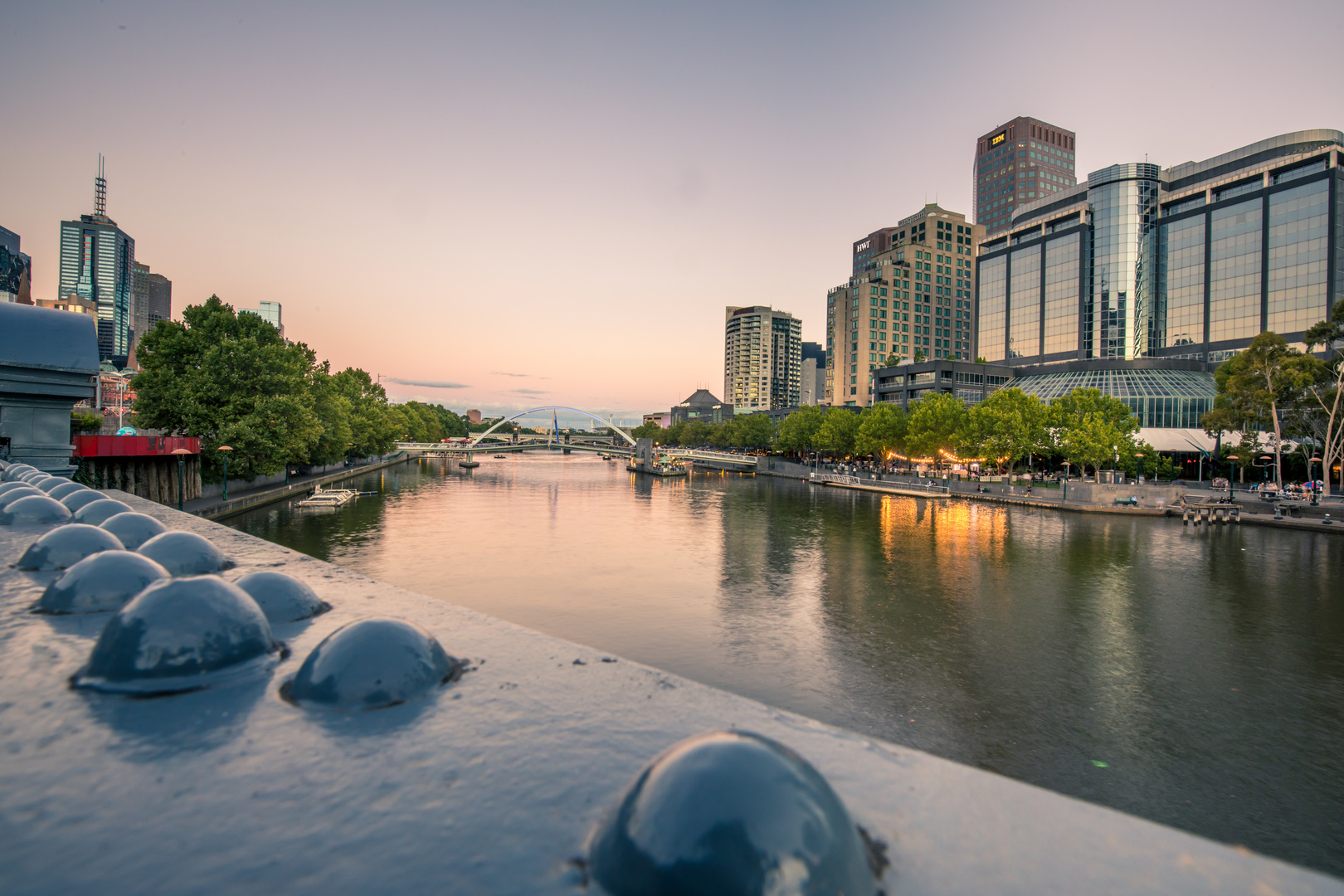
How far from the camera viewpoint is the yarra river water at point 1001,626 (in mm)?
10414

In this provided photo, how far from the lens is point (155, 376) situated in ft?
137

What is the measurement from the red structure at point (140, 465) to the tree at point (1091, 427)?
217 feet

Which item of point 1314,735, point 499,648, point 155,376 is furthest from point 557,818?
point 155,376

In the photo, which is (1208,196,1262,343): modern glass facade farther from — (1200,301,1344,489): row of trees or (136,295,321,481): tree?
(136,295,321,481): tree

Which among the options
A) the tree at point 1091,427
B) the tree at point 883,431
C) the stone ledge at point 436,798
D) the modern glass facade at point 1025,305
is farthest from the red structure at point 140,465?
the modern glass facade at point 1025,305

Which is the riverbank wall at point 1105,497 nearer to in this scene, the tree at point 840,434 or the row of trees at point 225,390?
the tree at point 840,434

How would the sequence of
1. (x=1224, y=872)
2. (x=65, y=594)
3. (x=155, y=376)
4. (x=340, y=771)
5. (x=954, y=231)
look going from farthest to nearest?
(x=954, y=231) → (x=155, y=376) → (x=65, y=594) → (x=340, y=771) → (x=1224, y=872)

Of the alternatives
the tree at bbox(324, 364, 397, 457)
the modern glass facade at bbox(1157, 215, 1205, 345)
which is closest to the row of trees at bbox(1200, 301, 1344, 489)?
the modern glass facade at bbox(1157, 215, 1205, 345)

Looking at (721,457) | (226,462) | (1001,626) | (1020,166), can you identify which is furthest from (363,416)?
(1020,166)

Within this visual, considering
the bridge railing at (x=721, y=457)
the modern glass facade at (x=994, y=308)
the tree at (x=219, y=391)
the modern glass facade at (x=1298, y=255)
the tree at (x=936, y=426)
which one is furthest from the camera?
the modern glass facade at (x=994, y=308)

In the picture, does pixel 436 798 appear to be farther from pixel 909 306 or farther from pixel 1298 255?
pixel 909 306

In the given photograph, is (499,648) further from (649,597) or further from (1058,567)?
(1058,567)

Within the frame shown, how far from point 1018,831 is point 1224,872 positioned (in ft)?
2.20

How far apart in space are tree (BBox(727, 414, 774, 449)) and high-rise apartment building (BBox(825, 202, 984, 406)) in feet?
60.5
